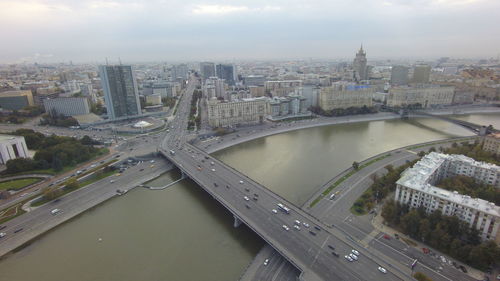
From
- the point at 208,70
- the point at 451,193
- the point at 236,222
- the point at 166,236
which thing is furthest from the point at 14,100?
the point at 451,193

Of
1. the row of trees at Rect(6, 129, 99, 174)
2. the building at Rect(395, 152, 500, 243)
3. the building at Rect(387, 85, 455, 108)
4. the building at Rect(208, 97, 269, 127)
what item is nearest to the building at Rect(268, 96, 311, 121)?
the building at Rect(208, 97, 269, 127)

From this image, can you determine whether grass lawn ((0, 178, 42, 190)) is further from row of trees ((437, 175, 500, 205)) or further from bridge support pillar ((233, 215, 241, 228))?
row of trees ((437, 175, 500, 205))

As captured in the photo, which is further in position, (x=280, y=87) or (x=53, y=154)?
(x=280, y=87)

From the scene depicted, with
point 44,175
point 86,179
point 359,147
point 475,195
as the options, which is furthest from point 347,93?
point 44,175

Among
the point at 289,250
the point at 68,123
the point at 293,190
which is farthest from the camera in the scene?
the point at 68,123

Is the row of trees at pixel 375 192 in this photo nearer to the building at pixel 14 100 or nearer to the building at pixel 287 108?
the building at pixel 287 108

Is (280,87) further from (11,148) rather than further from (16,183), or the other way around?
(16,183)

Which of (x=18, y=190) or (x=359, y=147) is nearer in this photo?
(x=18, y=190)

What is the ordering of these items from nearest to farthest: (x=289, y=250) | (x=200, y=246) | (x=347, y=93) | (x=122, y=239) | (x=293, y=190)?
(x=289, y=250) < (x=200, y=246) < (x=122, y=239) < (x=293, y=190) < (x=347, y=93)

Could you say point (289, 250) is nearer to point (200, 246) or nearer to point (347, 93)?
point (200, 246)
